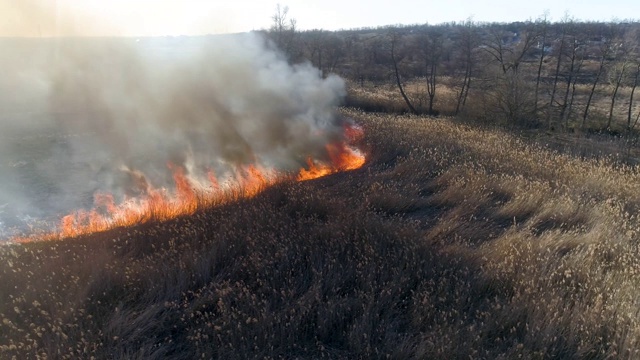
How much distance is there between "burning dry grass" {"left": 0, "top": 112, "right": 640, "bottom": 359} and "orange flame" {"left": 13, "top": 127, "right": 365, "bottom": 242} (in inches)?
26.4

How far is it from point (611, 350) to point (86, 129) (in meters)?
13.8

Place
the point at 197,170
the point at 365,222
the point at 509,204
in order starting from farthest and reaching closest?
the point at 197,170 < the point at 509,204 < the point at 365,222

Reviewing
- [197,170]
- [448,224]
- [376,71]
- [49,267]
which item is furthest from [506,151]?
[376,71]

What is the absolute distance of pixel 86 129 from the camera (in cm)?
1280

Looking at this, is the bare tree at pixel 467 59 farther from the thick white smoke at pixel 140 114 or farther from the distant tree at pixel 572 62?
the thick white smoke at pixel 140 114

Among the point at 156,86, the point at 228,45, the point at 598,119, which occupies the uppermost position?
the point at 228,45

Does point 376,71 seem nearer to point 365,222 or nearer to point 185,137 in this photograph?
point 185,137

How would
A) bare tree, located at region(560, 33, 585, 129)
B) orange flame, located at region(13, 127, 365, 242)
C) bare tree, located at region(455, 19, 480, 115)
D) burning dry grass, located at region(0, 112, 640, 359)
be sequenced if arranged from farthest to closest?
bare tree, located at region(455, 19, 480, 115) < bare tree, located at region(560, 33, 585, 129) < orange flame, located at region(13, 127, 365, 242) < burning dry grass, located at region(0, 112, 640, 359)

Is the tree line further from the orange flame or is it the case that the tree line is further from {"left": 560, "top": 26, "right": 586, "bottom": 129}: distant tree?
the orange flame

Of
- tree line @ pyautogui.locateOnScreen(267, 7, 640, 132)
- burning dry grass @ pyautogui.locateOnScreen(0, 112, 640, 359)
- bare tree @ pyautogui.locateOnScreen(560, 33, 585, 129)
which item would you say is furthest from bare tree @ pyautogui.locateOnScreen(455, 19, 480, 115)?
burning dry grass @ pyautogui.locateOnScreen(0, 112, 640, 359)

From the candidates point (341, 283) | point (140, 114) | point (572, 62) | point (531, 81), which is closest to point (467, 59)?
point (531, 81)

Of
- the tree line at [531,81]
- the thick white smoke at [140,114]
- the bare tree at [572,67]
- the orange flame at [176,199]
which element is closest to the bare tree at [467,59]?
the tree line at [531,81]

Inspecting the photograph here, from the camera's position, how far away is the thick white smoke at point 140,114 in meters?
8.98

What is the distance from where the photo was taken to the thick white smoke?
898 centimetres
